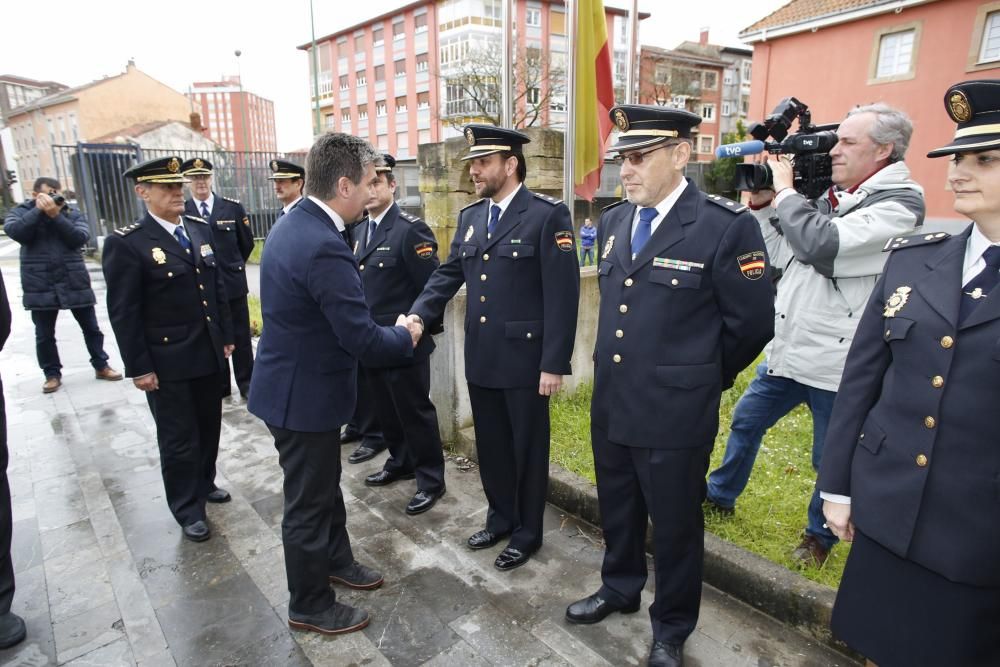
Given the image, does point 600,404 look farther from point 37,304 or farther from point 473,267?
point 37,304

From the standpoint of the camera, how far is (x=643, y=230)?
8.13 feet

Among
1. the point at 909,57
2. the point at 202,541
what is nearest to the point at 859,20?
the point at 909,57

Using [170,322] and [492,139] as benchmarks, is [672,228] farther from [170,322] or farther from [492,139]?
[170,322]

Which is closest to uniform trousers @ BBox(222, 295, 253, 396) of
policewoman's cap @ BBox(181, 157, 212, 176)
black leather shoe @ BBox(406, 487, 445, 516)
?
policewoman's cap @ BBox(181, 157, 212, 176)

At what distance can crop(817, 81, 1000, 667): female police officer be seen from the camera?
150 cm

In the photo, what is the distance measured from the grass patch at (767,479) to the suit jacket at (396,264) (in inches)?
50.1

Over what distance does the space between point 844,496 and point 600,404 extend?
98 centimetres

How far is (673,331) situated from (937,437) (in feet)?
3.02

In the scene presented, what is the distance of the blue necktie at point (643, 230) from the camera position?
2.45 meters

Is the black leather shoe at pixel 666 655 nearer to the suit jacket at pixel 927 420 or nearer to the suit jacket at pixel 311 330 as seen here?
the suit jacket at pixel 927 420

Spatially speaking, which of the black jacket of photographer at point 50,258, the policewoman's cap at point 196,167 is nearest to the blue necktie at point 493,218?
the policewoman's cap at point 196,167

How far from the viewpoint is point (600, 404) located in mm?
2551

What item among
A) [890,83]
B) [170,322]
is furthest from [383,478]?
[890,83]

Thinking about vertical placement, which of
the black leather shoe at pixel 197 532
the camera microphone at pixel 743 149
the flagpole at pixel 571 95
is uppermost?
the flagpole at pixel 571 95
